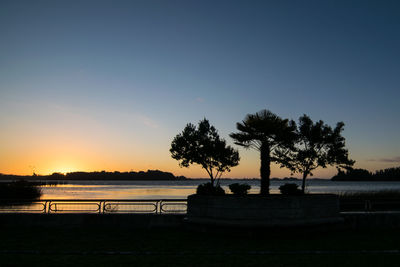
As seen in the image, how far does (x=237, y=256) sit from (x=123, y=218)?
884cm

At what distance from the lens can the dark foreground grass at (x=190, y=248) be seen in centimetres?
959

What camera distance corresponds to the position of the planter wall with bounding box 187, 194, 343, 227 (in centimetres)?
1524

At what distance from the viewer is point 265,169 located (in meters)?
18.9

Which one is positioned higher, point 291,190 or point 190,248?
point 291,190

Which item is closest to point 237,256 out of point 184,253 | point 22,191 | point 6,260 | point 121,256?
point 184,253

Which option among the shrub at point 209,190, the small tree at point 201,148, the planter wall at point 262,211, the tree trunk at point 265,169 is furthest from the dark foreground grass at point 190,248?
the small tree at point 201,148

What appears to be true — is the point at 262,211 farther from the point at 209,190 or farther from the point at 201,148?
the point at 201,148

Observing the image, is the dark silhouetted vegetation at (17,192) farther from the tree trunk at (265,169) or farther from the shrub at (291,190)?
the shrub at (291,190)

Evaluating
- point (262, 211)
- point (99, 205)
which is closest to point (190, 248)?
point (262, 211)

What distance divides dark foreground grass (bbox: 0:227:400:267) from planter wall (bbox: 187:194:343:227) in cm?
55

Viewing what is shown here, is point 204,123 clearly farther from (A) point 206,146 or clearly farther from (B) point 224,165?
(B) point 224,165

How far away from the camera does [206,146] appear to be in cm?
4212

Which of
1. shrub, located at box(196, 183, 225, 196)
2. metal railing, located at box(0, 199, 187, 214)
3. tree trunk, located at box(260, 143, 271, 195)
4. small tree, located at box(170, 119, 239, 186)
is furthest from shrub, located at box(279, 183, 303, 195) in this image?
small tree, located at box(170, 119, 239, 186)

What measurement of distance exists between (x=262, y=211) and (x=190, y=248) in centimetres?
460
